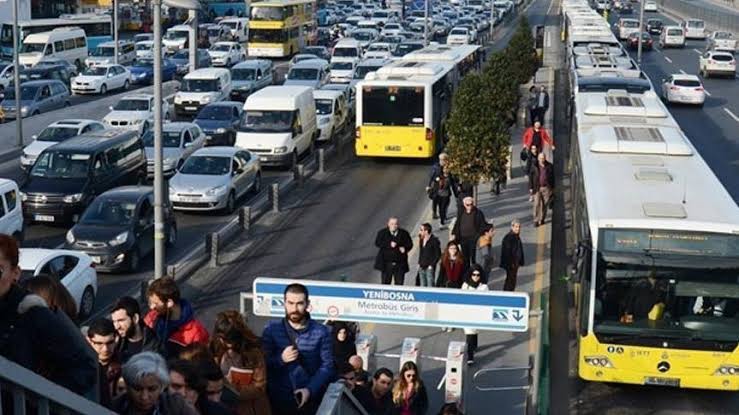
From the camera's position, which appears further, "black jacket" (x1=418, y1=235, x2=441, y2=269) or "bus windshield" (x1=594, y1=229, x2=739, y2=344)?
"black jacket" (x1=418, y1=235, x2=441, y2=269)

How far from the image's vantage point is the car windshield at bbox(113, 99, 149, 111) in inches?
1491

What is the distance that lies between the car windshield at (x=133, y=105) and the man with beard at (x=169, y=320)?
96.7 ft

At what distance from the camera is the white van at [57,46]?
57.1m

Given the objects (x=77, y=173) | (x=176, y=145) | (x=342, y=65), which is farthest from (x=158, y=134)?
(x=342, y=65)

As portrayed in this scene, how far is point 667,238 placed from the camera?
1398cm

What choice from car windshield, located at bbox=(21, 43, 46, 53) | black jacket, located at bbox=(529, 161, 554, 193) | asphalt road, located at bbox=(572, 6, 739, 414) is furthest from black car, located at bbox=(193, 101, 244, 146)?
car windshield, located at bbox=(21, 43, 46, 53)

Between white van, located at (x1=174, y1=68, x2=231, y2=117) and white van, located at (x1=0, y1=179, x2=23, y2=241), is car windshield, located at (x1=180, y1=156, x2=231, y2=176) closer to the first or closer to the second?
white van, located at (x1=0, y1=179, x2=23, y2=241)

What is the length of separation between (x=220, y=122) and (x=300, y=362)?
90.1ft

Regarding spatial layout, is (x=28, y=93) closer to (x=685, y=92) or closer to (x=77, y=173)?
(x=77, y=173)

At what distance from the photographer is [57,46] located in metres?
58.5

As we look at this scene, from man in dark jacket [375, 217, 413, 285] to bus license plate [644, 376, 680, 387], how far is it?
5068mm

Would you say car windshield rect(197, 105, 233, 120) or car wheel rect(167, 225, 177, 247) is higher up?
car windshield rect(197, 105, 233, 120)

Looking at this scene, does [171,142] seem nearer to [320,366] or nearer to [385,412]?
[385,412]

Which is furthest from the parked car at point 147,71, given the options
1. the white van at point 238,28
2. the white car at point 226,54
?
the white van at point 238,28
